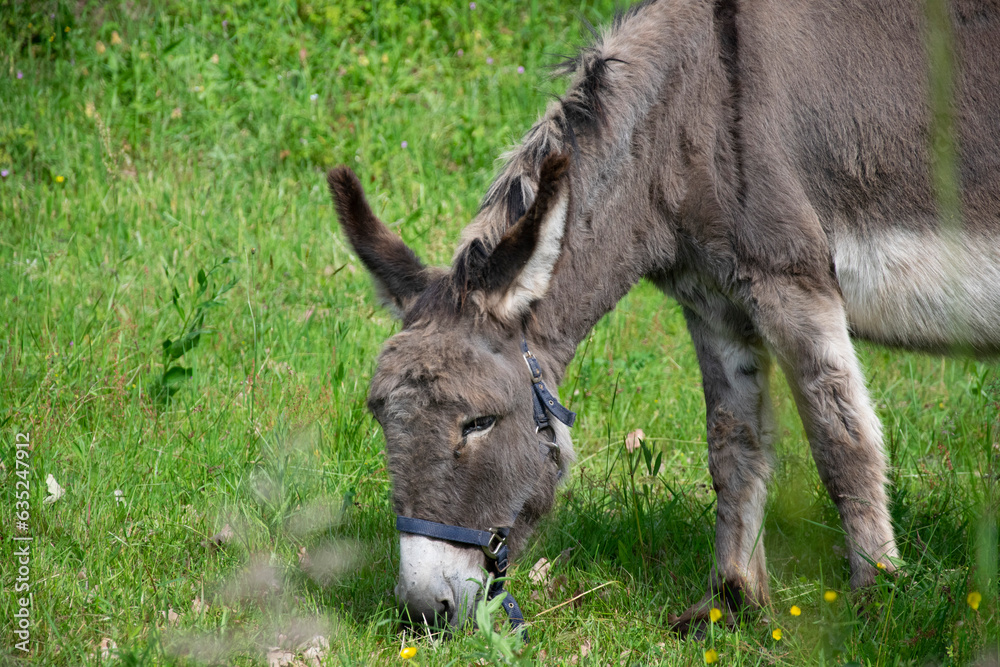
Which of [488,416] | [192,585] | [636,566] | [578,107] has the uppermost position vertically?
[578,107]

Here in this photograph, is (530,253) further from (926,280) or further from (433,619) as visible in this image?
(926,280)

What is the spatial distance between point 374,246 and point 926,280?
165 centimetres

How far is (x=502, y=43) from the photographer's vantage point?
6363 millimetres

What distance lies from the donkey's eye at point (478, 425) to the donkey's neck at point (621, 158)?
12.0 inches

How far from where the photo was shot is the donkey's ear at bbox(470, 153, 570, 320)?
2184mm

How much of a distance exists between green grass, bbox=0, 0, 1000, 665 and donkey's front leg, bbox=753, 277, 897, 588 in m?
0.12

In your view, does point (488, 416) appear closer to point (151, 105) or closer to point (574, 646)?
point (574, 646)

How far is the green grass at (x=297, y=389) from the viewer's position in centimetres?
251

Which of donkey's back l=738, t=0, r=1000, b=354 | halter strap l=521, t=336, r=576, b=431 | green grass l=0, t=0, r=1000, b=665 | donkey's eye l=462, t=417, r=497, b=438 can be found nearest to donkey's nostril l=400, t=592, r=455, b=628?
green grass l=0, t=0, r=1000, b=665

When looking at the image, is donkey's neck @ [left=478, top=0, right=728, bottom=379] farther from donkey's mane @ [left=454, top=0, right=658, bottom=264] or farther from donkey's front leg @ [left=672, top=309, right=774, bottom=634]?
donkey's front leg @ [left=672, top=309, right=774, bottom=634]

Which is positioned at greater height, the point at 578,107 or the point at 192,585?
the point at 578,107

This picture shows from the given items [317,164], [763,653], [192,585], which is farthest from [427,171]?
[763,653]

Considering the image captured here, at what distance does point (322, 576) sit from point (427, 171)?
3.31m

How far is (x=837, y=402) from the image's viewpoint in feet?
7.85
